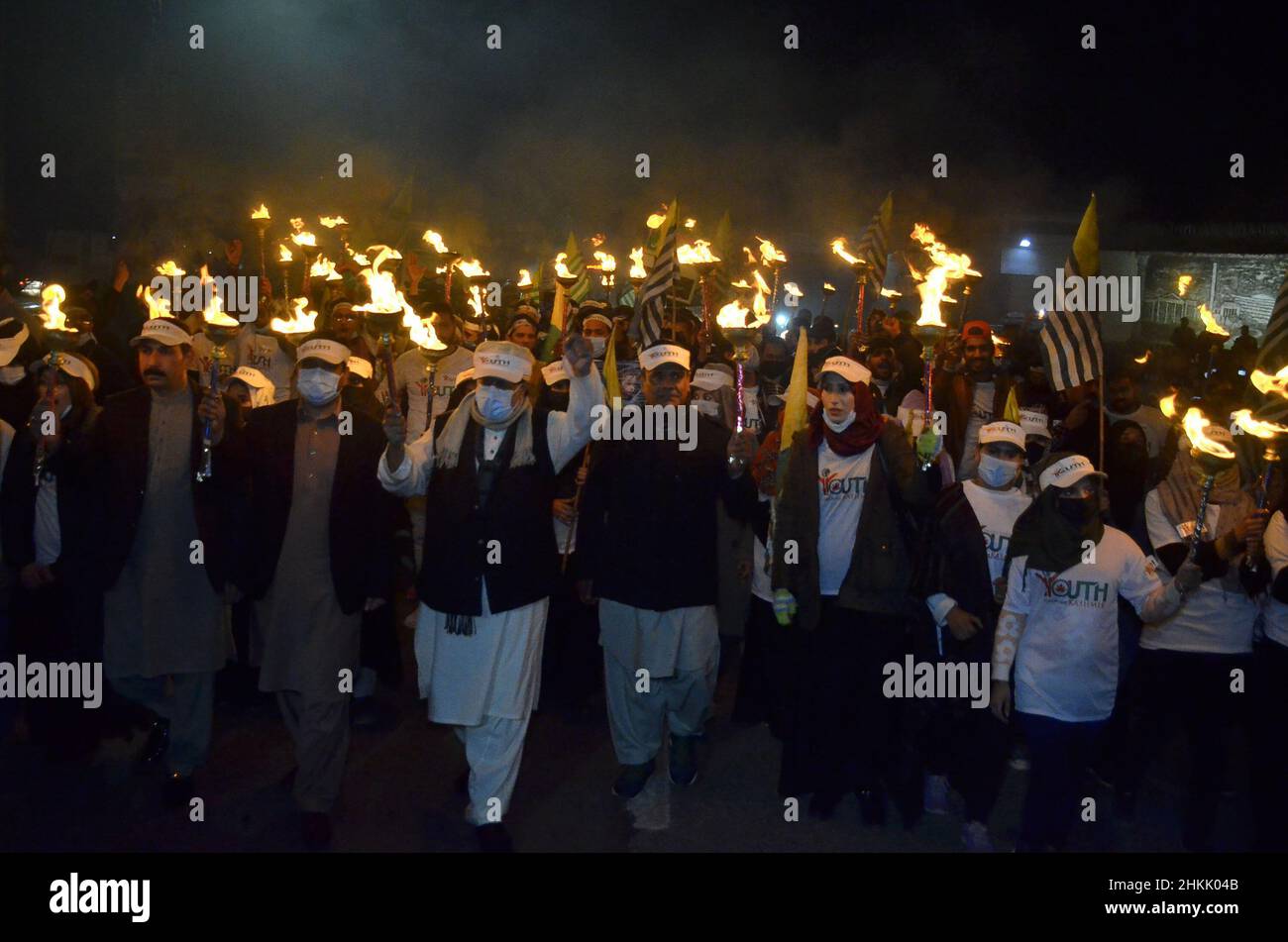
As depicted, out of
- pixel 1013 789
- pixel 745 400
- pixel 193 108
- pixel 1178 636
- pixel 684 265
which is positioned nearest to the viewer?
pixel 1178 636

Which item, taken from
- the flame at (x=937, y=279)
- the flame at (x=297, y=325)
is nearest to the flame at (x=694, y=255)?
the flame at (x=937, y=279)

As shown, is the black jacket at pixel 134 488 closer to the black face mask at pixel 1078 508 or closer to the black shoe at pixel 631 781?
the black shoe at pixel 631 781

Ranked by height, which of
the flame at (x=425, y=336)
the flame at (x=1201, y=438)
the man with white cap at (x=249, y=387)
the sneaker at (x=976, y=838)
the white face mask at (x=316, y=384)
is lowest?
the sneaker at (x=976, y=838)

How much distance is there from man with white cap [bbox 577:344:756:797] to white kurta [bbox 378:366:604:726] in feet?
1.90

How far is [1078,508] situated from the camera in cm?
472

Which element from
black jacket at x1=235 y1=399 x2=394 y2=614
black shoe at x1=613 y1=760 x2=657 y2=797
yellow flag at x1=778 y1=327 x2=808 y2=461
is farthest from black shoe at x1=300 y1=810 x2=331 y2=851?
yellow flag at x1=778 y1=327 x2=808 y2=461

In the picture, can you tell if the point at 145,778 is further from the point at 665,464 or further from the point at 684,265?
the point at 684,265

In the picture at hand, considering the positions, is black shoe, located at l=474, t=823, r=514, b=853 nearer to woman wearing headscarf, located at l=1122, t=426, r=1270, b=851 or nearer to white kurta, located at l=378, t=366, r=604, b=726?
white kurta, located at l=378, t=366, r=604, b=726

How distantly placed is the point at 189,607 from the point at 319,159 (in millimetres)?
16542

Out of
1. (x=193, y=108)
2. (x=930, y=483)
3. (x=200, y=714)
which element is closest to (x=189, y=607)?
(x=200, y=714)

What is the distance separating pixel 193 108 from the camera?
1923cm

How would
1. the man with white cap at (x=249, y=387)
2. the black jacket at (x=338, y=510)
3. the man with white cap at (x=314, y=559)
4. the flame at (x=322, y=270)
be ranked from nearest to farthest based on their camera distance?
the man with white cap at (x=314, y=559), the black jacket at (x=338, y=510), the man with white cap at (x=249, y=387), the flame at (x=322, y=270)

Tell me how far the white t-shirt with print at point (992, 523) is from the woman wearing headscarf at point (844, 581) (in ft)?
0.62

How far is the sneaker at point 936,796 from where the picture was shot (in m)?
5.63
